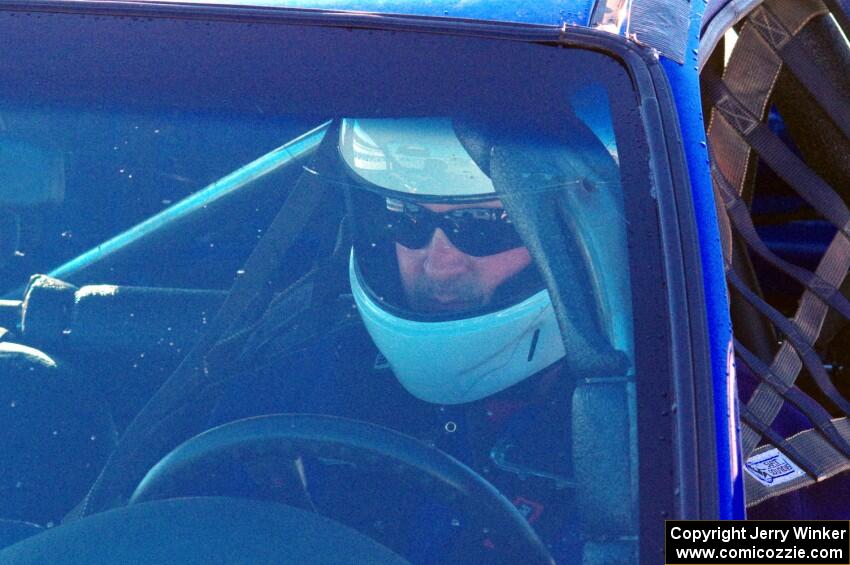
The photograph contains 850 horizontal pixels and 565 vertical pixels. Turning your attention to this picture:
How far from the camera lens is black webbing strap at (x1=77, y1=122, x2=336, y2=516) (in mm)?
1298

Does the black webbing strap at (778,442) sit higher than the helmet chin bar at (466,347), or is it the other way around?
the helmet chin bar at (466,347)

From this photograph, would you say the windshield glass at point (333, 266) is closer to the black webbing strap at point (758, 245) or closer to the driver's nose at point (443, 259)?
the driver's nose at point (443, 259)

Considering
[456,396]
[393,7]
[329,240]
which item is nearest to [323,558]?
[456,396]

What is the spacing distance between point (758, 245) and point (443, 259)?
1.25 m

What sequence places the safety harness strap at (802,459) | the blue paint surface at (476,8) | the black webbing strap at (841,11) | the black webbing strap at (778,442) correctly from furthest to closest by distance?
1. the black webbing strap at (841,11)
2. the black webbing strap at (778,442)
3. the safety harness strap at (802,459)
4. the blue paint surface at (476,8)

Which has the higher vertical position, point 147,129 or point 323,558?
point 147,129

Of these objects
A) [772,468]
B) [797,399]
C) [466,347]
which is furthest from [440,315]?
[797,399]

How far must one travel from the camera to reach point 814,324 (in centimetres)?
230

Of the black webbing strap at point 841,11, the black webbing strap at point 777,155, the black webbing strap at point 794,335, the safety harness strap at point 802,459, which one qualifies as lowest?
the safety harness strap at point 802,459

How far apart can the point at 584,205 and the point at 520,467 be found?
1.18 ft

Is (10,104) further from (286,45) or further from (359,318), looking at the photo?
(359,318)

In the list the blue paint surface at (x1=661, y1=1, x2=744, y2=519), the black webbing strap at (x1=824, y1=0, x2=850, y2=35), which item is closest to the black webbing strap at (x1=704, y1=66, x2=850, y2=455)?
the black webbing strap at (x1=824, y1=0, x2=850, y2=35)

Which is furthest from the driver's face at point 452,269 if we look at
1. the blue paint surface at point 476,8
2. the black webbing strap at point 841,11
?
the black webbing strap at point 841,11

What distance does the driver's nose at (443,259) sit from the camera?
51.4 inches
